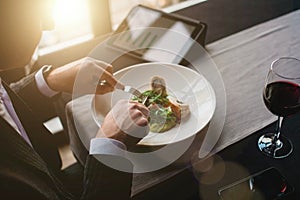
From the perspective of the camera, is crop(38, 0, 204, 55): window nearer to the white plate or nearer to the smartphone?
the white plate

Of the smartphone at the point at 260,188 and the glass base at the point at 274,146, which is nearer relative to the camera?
the smartphone at the point at 260,188

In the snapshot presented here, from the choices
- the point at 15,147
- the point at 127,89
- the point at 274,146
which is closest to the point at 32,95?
the point at 127,89

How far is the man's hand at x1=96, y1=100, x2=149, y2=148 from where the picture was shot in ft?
3.02

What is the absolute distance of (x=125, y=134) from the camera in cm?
92

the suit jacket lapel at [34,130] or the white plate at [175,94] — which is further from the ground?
the white plate at [175,94]

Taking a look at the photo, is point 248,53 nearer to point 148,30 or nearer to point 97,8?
point 148,30

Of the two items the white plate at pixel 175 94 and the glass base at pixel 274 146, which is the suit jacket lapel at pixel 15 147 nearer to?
the white plate at pixel 175 94

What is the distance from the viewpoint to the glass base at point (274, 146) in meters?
0.95

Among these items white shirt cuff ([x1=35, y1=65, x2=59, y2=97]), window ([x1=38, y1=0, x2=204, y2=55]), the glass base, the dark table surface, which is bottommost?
window ([x1=38, y1=0, x2=204, y2=55])

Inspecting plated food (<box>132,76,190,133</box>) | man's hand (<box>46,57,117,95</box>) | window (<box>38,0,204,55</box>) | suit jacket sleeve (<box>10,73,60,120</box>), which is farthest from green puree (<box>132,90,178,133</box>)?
Answer: window (<box>38,0,204,55</box>)

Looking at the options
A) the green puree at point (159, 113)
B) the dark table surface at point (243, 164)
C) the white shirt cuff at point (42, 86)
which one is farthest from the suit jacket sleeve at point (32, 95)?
the dark table surface at point (243, 164)

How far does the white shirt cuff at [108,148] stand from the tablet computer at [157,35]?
1.36 feet

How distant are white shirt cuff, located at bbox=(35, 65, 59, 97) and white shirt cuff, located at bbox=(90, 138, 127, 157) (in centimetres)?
36

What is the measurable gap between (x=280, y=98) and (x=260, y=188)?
21cm
